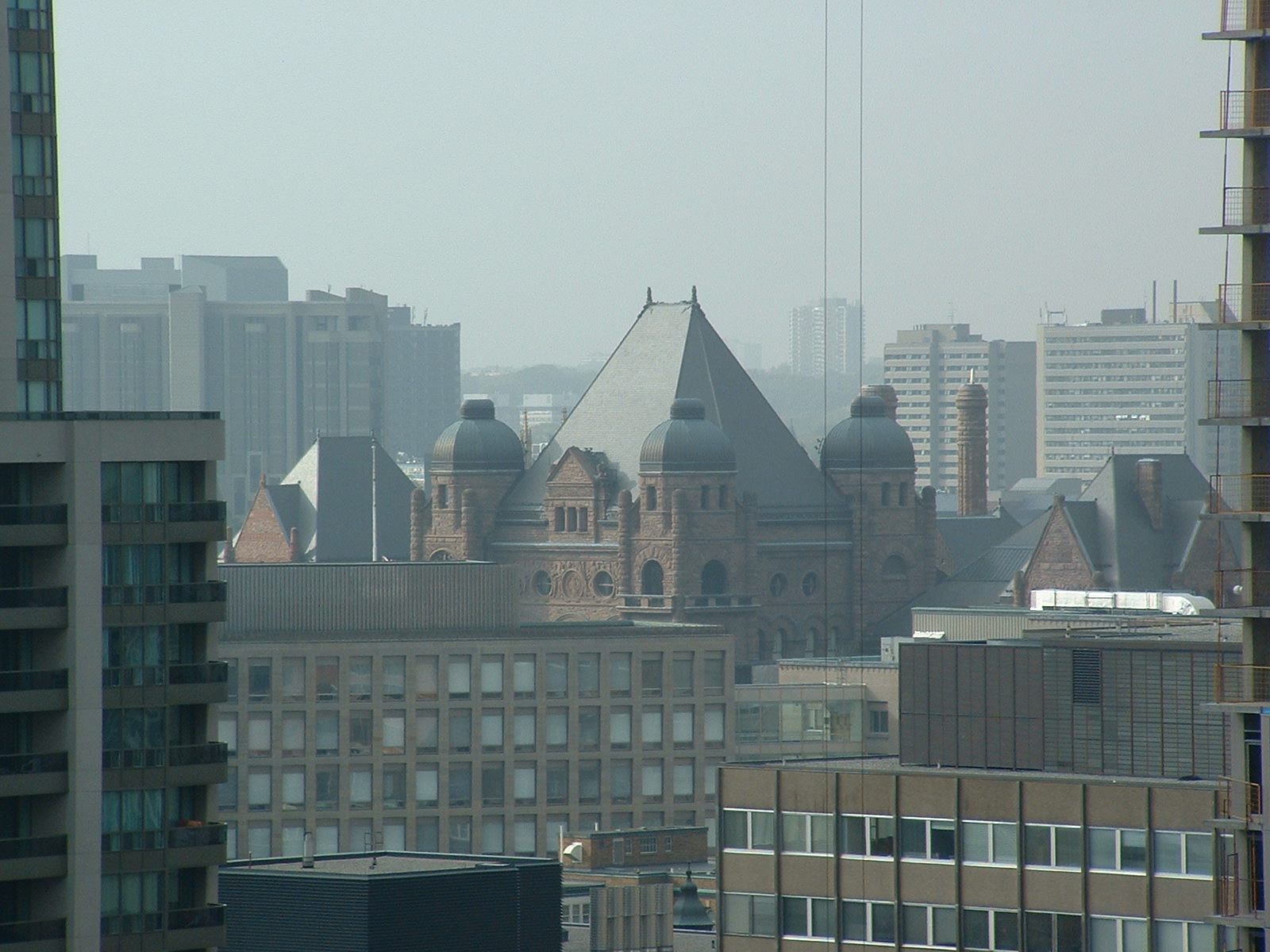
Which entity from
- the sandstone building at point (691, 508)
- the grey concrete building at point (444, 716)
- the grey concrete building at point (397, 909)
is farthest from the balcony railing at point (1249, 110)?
the sandstone building at point (691, 508)

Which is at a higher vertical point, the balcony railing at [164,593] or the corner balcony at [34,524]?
the corner balcony at [34,524]

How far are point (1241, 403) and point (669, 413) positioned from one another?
132 metres

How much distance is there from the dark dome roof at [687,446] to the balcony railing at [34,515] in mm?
121551

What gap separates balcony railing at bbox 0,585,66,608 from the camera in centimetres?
4412

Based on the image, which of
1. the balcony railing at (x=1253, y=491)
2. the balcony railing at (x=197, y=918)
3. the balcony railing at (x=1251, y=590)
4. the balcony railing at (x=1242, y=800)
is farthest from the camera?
the balcony railing at (x=197, y=918)

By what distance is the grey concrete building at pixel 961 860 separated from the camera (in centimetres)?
5028

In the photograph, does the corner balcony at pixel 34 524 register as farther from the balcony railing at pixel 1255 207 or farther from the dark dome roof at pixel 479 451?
the dark dome roof at pixel 479 451

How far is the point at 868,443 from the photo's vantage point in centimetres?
17575

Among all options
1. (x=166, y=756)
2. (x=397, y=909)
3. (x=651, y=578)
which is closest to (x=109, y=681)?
(x=166, y=756)

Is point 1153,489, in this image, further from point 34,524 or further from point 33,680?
point 33,680

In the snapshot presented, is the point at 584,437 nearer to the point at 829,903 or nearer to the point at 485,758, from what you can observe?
the point at 485,758

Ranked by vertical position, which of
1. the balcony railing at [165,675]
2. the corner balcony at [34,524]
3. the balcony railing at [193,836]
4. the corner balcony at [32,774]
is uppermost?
the corner balcony at [34,524]

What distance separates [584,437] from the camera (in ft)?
584

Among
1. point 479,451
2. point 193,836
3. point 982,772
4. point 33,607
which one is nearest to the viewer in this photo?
point 33,607
